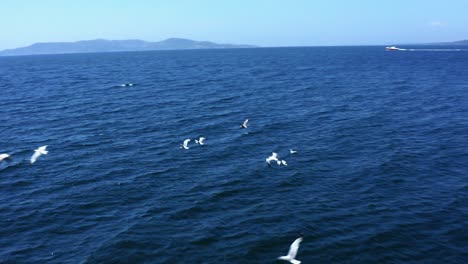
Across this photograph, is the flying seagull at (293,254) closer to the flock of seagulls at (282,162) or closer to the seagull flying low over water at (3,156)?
the flock of seagulls at (282,162)

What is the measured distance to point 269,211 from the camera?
108 feet

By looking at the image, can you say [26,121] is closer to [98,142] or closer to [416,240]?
[98,142]

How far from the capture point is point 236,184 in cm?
3847

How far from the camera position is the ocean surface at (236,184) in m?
27.9

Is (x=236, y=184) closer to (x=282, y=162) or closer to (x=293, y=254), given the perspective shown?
(x=282, y=162)

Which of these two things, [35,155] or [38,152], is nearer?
[35,155]

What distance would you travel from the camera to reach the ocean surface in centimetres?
2789

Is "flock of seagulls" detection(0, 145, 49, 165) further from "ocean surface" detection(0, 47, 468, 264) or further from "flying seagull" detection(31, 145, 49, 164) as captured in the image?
"ocean surface" detection(0, 47, 468, 264)

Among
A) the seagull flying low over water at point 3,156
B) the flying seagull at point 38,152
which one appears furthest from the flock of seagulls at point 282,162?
the seagull flying low over water at point 3,156

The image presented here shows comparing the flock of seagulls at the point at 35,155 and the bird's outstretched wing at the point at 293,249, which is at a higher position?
the flock of seagulls at the point at 35,155

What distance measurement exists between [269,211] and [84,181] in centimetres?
1972

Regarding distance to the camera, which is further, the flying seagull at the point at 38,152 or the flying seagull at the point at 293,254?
the flying seagull at the point at 38,152

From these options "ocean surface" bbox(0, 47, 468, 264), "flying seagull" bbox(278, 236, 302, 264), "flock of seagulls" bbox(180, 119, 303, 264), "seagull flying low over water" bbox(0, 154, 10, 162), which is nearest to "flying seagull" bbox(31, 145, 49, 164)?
"ocean surface" bbox(0, 47, 468, 264)

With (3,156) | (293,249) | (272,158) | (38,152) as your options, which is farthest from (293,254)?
(3,156)
